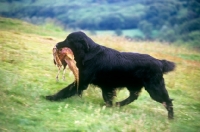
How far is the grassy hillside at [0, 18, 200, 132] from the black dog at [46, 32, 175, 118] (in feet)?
0.95

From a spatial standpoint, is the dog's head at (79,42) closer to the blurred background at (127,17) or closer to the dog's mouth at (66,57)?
the dog's mouth at (66,57)

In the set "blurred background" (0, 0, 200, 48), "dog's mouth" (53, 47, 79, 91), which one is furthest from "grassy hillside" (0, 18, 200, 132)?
"dog's mouth" (53, 47, 79, 91)

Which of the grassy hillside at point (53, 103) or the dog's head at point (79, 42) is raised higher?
the dog's head at point (79, 42)

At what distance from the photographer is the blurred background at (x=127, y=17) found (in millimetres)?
5355

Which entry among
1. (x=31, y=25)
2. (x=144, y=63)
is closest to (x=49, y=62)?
(x=31, y=25)

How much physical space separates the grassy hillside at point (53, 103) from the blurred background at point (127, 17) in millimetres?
209

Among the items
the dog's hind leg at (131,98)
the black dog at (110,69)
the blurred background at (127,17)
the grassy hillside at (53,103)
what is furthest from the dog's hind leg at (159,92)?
the blurred background at (127,17)

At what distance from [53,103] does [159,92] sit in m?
1.54

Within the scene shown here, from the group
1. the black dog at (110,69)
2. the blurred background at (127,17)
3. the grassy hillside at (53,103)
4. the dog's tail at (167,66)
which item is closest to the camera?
the grassy hillside at (53,103)

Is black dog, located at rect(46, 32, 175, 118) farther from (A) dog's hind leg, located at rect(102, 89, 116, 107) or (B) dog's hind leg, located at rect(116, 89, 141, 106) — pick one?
(B) dog's hind leg, located at rect(116, 89, 141, 106)

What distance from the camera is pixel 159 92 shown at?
4.71m

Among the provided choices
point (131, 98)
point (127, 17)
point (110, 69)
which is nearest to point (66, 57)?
point (110, 69)

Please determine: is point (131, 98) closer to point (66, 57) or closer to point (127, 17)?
point (66, 57)

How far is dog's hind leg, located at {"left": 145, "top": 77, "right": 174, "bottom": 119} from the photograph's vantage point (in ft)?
15.4
